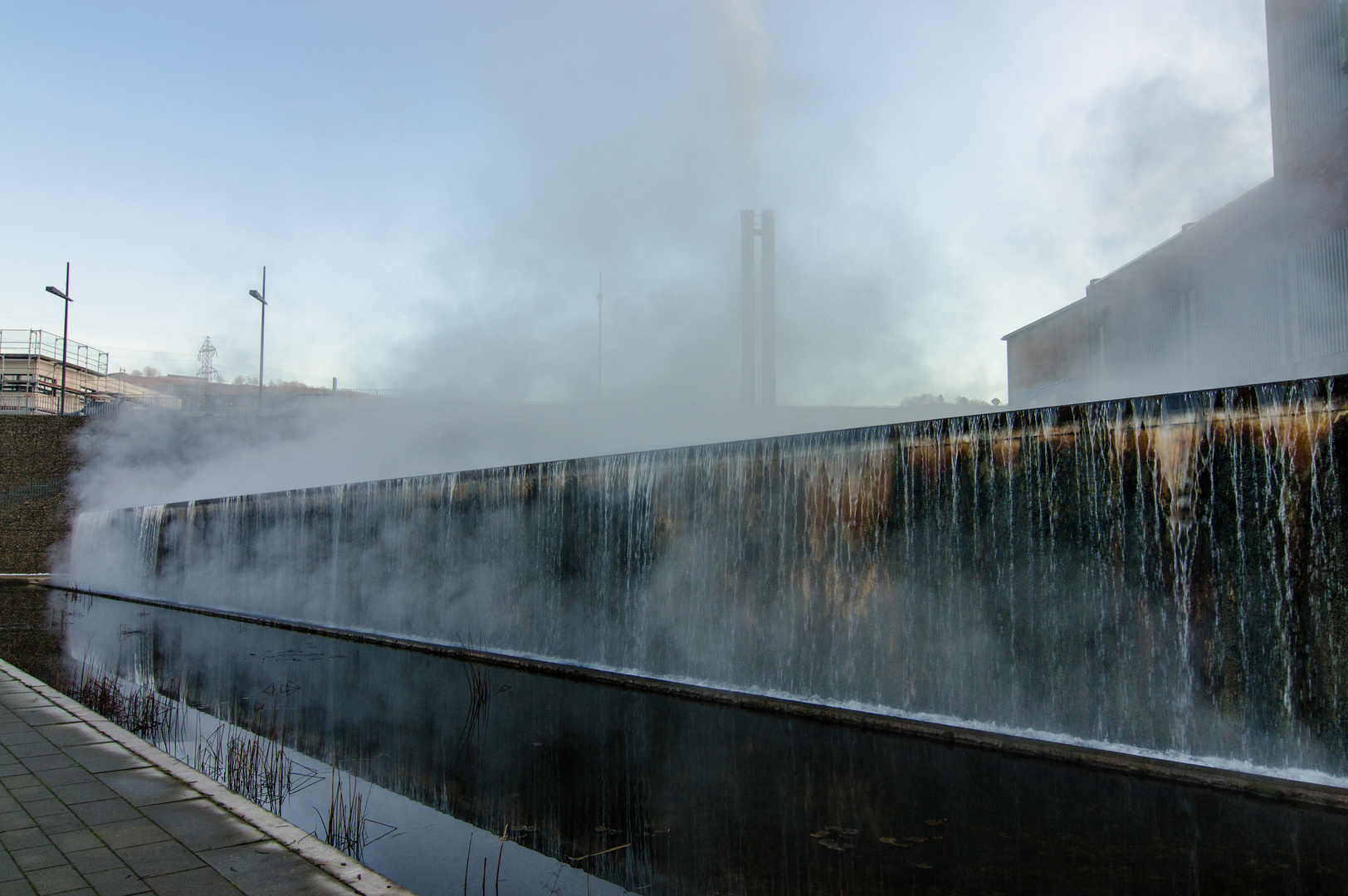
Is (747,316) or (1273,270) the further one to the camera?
(747,316)

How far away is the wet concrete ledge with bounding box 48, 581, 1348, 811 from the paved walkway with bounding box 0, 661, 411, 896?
450cm

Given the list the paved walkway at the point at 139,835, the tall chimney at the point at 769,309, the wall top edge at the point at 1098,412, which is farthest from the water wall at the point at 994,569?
the tall chimney at the point at 769,309

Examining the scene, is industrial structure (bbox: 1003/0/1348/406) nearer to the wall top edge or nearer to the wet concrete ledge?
the wall top edge

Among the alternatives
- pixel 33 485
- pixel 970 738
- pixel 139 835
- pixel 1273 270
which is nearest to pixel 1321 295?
pixel 1273 270

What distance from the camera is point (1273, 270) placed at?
14.6 m

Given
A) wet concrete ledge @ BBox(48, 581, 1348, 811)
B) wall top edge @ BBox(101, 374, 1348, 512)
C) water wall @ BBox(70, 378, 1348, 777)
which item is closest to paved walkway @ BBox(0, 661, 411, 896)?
wet concrete ledge @ BBox(48, 581, 1348, 811)

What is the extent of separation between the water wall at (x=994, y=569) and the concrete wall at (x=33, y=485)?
75.8ft

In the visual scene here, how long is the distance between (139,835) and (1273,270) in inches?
682

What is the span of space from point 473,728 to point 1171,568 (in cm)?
525

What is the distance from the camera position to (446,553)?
462 inches

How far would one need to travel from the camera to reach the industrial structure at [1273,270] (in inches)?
512

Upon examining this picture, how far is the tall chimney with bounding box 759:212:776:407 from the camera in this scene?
28078 mm

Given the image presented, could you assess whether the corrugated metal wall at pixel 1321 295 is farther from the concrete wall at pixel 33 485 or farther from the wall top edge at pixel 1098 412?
the concrete wall at pixel 33 485

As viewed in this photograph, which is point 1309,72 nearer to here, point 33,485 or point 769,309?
point 769,309
